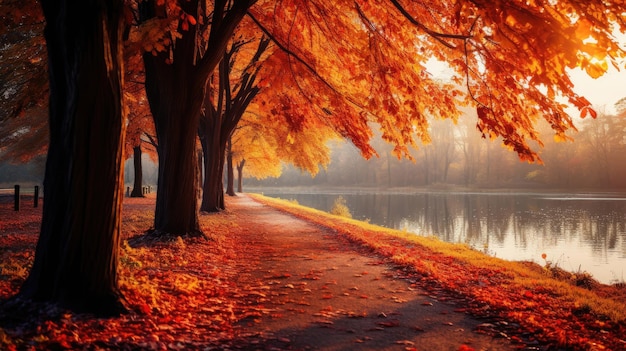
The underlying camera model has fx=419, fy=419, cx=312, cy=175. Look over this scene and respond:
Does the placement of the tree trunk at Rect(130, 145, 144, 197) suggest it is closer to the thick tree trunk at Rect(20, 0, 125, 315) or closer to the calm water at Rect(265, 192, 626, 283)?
the calm water at Rect(265, 192, 626, 283)

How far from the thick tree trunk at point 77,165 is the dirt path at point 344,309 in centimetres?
172

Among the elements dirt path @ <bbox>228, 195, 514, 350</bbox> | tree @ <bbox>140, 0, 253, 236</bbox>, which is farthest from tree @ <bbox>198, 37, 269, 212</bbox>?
dirt path @ <bbox>228, 195, 514, 350</bbox>

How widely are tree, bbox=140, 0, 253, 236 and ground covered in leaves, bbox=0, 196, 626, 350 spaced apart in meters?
0.93

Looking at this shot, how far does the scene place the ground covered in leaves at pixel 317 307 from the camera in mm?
4023

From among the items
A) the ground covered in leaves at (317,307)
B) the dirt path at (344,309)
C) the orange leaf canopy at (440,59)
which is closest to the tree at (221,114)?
the orange leaf canopy at (440,59)

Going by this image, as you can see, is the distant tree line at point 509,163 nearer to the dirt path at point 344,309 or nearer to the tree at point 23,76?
the tree at point 23,76

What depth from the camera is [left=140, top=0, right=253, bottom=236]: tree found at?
8.89m

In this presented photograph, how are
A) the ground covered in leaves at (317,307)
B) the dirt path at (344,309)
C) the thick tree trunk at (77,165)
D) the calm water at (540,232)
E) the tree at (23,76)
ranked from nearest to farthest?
the ground covered in leaves at (317,307)
the dirt path at (344,309)
the thick tree trunk at (77,165)
the tree at (23,76)
the calm water at (540,232)

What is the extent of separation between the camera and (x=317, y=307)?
5332mm

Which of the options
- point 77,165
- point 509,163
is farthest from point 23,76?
point 509,163

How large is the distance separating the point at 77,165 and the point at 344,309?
3459 mm

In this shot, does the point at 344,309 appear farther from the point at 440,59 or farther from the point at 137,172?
the point at 137,172

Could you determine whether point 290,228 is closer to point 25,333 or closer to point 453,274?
point 453,274

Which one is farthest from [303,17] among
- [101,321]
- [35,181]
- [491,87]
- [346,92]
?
[35,181]
